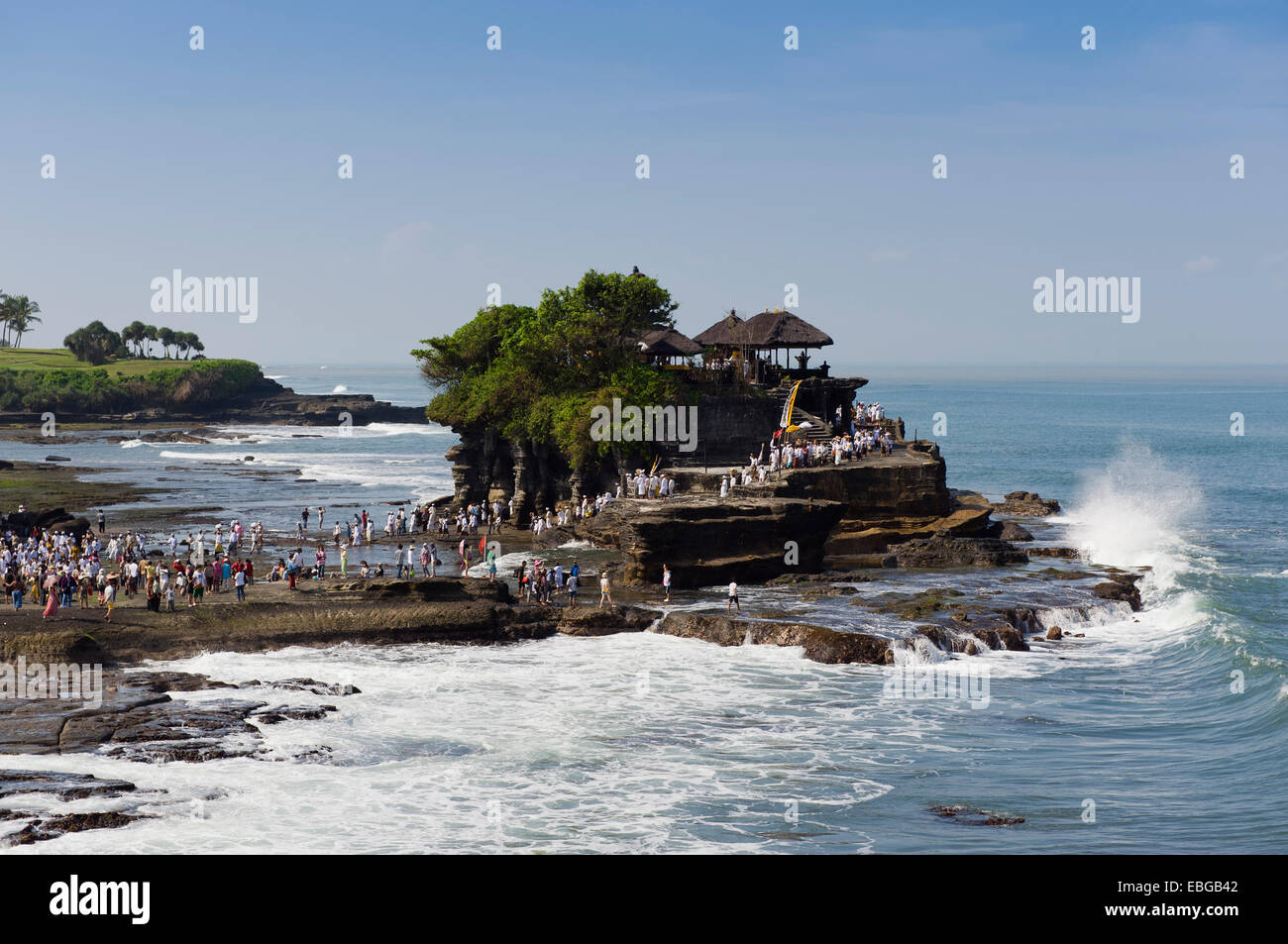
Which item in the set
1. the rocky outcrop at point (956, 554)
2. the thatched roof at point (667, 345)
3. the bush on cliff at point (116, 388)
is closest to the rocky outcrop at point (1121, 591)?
the rocky outcrop at point (956, 554)

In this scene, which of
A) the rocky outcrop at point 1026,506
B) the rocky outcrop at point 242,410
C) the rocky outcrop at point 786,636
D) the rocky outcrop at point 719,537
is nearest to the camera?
the rocky outcrop at point 786,636

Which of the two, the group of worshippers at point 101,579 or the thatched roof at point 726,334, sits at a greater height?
the thatched roof at point 726,334

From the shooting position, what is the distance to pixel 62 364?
14938 centimetres

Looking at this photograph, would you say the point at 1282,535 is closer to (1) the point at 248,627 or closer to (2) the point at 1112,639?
(2) the point at 1112,639

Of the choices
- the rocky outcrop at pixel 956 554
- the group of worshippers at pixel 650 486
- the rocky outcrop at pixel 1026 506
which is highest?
the group of worshippers at pixel 650 486

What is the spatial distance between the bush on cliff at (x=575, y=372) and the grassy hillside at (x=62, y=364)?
97.6 m

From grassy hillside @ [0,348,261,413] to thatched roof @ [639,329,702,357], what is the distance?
92671mm

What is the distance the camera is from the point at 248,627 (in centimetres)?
3109

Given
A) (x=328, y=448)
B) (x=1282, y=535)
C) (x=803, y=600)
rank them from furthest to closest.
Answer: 1. (x=328, y=448)
2. (x=1282, y=535)
3. (x=803, y=600)

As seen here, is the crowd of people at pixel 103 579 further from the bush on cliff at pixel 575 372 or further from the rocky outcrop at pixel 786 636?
the bush on cliff at pixel 575 372

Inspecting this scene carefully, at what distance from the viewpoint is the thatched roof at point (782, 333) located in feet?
190
